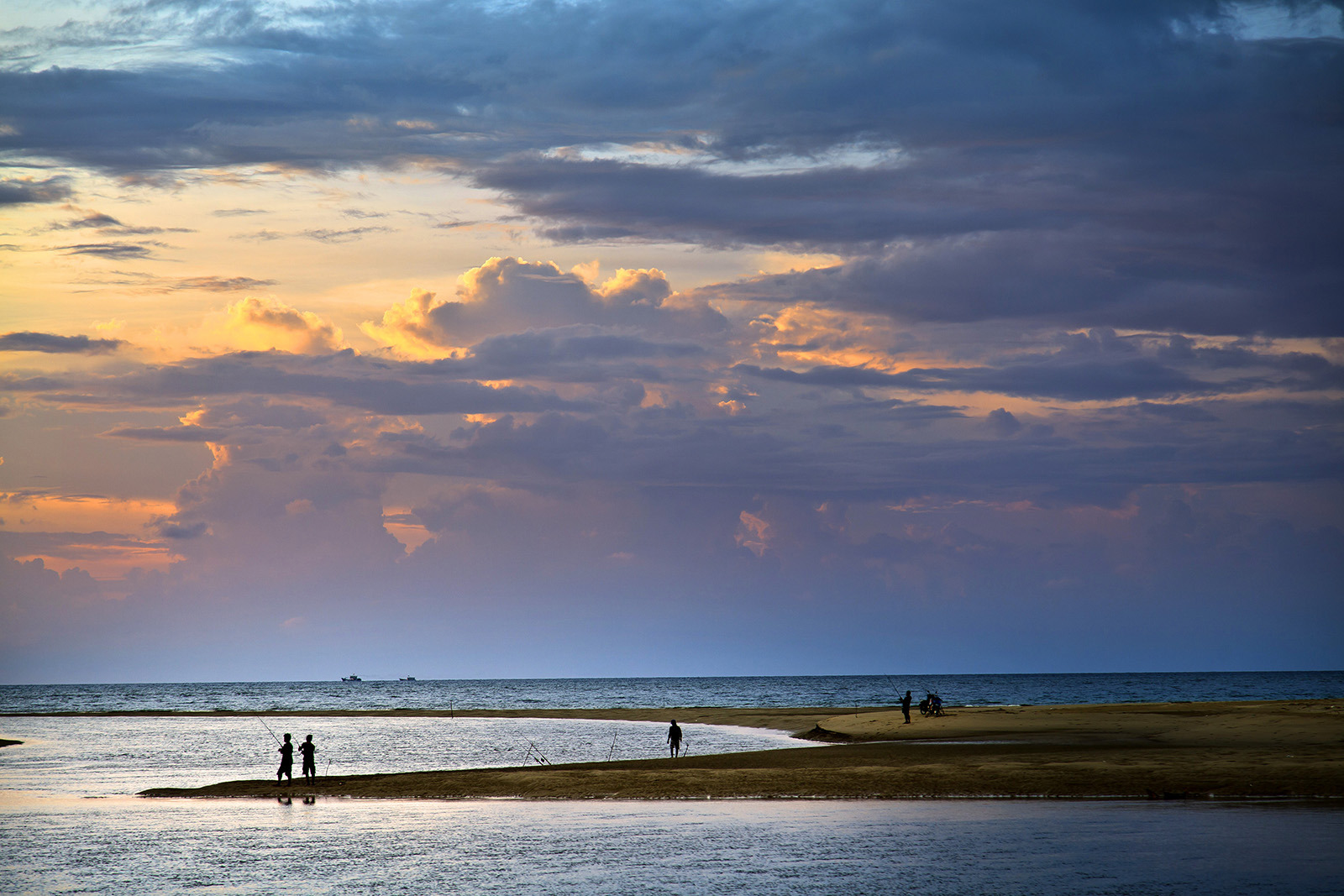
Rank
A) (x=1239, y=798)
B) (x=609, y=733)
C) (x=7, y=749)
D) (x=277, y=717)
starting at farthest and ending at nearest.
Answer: (x=277, y=717), (x=609, y=733), (x=7, y=749), (x=1239, y=798)

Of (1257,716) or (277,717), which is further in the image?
(277,717)

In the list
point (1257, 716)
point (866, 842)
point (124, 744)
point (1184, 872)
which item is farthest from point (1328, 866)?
point (124, 744)

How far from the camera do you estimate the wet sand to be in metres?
32.9

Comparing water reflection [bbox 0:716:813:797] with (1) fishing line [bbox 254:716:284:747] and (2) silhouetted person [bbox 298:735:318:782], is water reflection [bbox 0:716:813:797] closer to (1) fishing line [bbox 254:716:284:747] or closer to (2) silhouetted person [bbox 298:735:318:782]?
(1) fishing line [bbox 254:716:284:747]

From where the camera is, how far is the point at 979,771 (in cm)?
3569

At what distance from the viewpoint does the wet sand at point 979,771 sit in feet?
108

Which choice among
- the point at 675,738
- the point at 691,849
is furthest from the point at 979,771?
the point at 675,738

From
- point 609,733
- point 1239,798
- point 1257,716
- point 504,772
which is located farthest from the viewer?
point 609,733

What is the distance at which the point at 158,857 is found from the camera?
24062 millimetres

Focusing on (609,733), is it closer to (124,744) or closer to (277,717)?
(124,744)

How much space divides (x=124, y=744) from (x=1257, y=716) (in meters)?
60.1

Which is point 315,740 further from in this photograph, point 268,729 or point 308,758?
point 308,758

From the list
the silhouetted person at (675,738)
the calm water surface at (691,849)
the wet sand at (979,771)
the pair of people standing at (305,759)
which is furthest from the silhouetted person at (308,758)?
the silhouetted person at (675,738)

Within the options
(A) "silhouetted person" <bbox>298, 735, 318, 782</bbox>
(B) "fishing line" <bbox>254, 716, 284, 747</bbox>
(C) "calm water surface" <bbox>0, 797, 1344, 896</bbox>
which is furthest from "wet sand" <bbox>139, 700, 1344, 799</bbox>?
(B) "fishing line" <bbox>254, 716, 284, 747</bbox>
